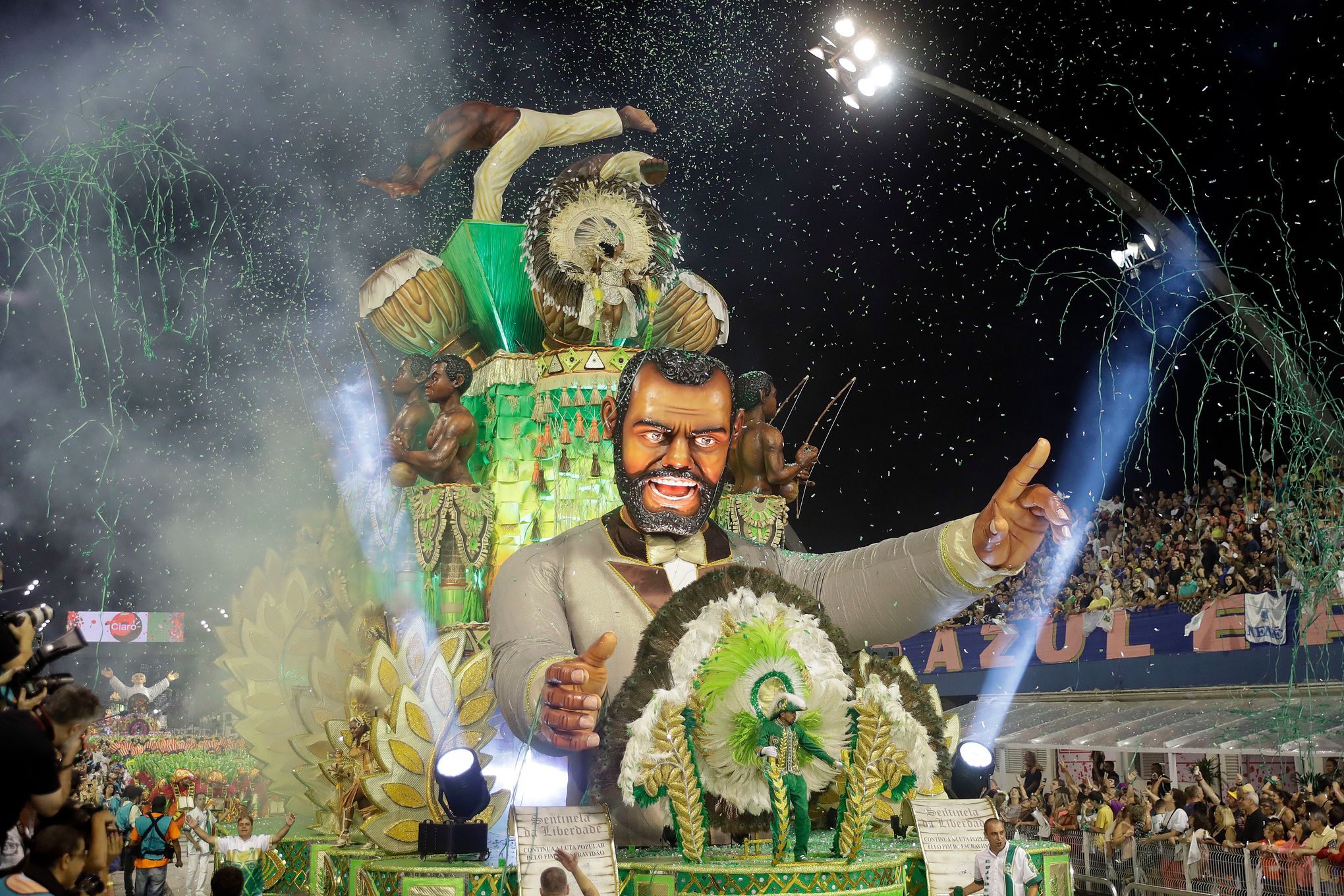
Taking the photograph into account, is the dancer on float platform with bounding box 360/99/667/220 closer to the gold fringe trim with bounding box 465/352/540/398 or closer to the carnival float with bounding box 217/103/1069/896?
the carnival float with bounding box 217/103/1069/896

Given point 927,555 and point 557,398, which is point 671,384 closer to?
point 927,555

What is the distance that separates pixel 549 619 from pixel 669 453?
2.92 feet

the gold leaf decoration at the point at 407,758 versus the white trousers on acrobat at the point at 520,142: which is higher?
the white trousers on acrobat at the point at 520,142

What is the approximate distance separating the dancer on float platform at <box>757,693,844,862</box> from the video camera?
2285 mm

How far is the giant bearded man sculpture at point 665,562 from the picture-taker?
509cm

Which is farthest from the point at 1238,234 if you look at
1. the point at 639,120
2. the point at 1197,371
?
the point at 639,120

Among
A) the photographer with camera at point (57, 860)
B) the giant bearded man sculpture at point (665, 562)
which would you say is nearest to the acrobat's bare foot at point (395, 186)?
the giant bearded man sculpture at point (665, 562)

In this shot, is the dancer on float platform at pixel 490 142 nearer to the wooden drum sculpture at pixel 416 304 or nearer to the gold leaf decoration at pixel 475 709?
the wooden drum sculpture at pixel 416 304

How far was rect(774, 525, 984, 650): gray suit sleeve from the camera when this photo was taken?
16.9 feet

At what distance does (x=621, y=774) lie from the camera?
4457 millimetres

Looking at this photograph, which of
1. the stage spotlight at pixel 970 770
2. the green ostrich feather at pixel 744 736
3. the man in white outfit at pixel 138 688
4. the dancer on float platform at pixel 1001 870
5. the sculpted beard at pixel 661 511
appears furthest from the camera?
the man in white outfit at pixel 138 688

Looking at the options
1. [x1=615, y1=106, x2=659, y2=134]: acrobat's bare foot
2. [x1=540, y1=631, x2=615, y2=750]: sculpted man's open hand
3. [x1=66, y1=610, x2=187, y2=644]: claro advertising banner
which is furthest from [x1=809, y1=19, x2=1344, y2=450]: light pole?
[x1=66, y1=610, x2=187, y2=644]: claro advertising banner

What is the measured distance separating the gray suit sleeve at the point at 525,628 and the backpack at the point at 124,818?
22.5ft

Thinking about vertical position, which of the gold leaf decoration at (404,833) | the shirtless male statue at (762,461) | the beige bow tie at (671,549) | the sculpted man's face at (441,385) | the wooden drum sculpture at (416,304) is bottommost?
the gold leaf decoration at (404,833)
